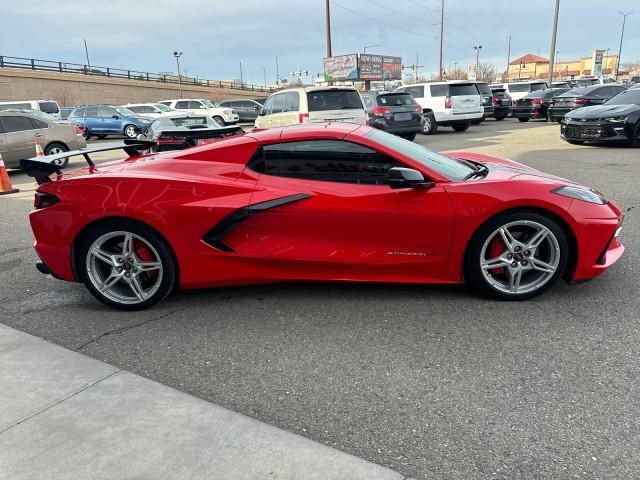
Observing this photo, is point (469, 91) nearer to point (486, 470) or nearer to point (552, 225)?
point (552, 225)

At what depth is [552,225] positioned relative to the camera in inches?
144

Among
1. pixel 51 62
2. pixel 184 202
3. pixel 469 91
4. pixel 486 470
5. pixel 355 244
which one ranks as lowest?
pixel 486 470

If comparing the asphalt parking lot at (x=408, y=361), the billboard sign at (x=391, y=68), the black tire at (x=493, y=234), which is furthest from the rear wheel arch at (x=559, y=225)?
the billboard sign at (x=391, y=68)

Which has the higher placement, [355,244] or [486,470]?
[355,244]

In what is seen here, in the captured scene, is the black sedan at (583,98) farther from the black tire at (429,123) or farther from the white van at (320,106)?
the white van at (320,106)

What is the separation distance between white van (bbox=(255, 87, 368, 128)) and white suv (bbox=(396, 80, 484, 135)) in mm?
6850

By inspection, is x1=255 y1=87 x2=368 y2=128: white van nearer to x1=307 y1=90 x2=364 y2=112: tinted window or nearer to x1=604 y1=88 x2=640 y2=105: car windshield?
x1=307 y1=90 x2=364 y2=112: tinted window

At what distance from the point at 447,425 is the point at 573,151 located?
11.5 meters

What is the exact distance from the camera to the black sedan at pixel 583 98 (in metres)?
17.6

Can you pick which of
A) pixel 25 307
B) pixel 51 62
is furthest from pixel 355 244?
pixel 51 62

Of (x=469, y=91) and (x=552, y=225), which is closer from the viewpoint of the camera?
(x=552, y=225)

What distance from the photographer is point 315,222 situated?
12.1 ft

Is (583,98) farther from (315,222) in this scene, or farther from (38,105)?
(38,105)

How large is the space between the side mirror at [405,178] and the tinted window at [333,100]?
845 cm
